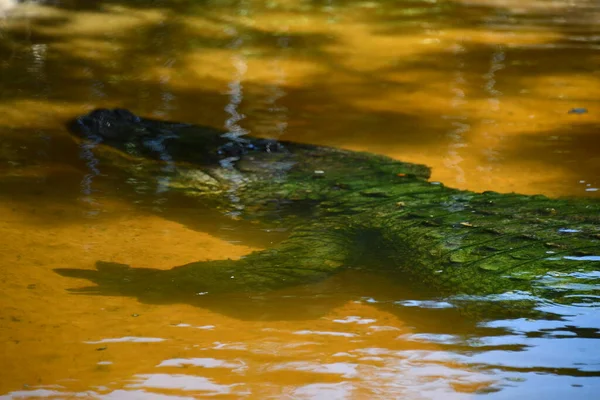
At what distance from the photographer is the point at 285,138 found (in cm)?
547

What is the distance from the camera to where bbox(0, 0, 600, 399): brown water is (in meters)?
2.65

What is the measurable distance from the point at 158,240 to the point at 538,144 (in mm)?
2797

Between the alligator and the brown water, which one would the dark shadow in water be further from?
the alligator

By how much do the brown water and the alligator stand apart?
131mm

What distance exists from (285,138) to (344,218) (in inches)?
59.7

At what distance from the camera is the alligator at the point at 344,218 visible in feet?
10.7

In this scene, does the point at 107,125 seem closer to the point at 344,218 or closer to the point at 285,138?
the point at 285,138

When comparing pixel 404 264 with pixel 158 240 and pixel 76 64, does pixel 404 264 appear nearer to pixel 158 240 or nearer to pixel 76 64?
pixel 158 240

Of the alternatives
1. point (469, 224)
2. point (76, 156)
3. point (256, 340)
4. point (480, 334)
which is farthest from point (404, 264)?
point (76, 156)

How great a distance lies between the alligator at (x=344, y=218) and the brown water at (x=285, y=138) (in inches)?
5.2

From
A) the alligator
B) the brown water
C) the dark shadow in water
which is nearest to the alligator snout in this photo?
the alligator

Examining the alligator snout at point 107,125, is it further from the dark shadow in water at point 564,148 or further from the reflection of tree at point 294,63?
the dark shadow in water at point 564,148

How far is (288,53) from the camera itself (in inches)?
311

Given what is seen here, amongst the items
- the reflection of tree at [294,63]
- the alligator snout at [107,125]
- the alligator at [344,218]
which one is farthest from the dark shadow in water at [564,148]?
the alligator snout at [107,125]
